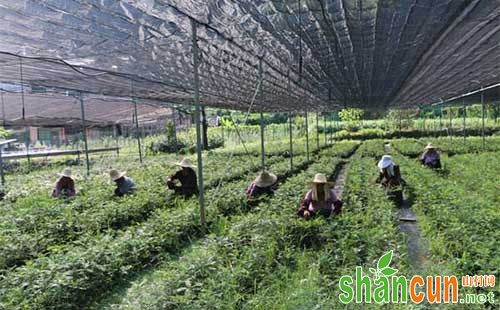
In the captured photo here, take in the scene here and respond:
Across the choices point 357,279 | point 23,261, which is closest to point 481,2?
point 357,279

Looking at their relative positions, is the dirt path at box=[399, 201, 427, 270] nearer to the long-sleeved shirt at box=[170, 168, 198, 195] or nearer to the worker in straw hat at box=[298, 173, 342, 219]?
the worker in straw hat at box=[298, 173, 342, 219]

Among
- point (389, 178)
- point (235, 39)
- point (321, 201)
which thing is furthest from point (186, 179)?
point (389, 178)

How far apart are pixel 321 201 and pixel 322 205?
3.0 inches

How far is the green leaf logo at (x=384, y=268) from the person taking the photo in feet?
14.2

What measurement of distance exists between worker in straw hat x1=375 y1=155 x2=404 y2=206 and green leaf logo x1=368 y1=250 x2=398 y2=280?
14.5 feet

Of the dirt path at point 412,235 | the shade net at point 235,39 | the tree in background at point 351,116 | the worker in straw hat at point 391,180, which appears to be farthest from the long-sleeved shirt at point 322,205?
the tree in background at point 351,116

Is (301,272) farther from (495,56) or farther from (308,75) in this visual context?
(308,75)

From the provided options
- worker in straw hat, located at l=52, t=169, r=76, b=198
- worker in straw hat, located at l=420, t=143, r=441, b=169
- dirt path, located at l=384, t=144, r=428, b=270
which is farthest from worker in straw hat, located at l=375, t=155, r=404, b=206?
Result: worker in straw hat, located at l=52, t=169, r=76, b=198

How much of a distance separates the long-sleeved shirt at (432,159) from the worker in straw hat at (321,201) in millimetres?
7626

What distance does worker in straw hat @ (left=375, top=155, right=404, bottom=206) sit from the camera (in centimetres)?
899

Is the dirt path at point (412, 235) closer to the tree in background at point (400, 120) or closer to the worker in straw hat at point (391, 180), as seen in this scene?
the worker in straw hat at point (391, 180)

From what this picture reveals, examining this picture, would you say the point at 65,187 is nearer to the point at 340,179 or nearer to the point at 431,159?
the point at 340,179

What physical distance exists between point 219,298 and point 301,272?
1.20 meters

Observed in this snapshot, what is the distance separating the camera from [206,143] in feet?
98.1
